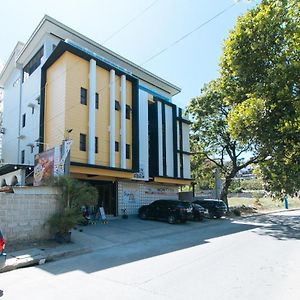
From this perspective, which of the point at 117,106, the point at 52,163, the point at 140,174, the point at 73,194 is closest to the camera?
the point at 73,194

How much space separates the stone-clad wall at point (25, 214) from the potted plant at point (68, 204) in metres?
0.39

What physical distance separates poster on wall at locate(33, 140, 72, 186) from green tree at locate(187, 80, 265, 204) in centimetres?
1953

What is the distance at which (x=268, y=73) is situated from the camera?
11.8 m

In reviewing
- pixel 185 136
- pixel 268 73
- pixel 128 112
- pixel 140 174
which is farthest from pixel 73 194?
pixel 185 136

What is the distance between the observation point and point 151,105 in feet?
99.9

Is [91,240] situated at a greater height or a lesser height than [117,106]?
lesser

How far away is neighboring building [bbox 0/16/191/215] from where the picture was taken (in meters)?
22.5

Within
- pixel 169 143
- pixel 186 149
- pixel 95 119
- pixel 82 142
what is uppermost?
pixel 95 119

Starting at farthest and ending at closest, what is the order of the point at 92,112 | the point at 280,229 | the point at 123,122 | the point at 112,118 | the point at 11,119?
the point at 11,119
the point at 123,122
the point at 112,118
the point at 92,112
the point at 280,229

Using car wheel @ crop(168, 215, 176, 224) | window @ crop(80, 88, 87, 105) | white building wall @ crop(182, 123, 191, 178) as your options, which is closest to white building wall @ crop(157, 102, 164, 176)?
white building wall @ crop(182, 123, 191, 178)

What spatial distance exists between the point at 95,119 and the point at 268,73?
562 inches

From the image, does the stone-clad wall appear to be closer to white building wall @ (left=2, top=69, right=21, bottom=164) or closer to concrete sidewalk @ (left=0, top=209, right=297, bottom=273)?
concrete sidewalk @ (left=0, top=209, right=297, bottom=273)

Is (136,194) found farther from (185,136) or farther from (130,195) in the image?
(185,136)

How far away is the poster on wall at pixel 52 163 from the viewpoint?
17.6 meters
